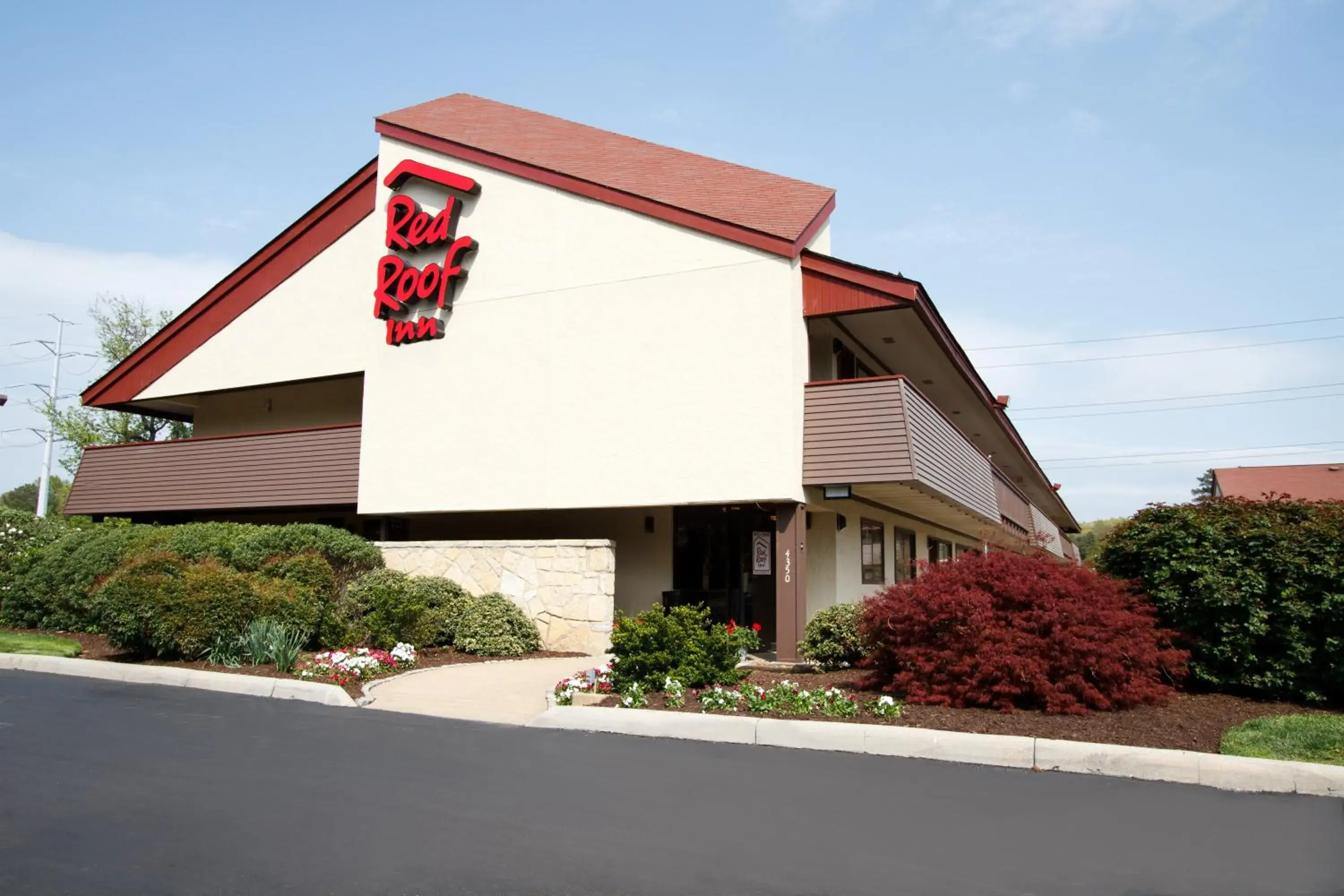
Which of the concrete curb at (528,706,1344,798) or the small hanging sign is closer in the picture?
the concrete curb at (528,706,1344,798)

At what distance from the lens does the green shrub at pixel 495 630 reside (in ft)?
53.1

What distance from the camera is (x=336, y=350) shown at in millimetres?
21312

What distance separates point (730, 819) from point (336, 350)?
678 inches

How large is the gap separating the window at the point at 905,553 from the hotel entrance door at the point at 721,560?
4601 millimetres

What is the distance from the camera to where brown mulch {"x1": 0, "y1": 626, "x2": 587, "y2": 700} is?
514 inches

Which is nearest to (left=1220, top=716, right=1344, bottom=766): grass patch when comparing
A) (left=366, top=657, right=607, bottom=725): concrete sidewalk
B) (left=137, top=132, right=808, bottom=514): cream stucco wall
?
(left=366, top=657, right=607, bottom=725): concrete sidewalk

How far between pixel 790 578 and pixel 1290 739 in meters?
7.62

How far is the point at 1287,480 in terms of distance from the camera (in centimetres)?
4891

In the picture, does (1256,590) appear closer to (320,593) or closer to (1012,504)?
(320,593)

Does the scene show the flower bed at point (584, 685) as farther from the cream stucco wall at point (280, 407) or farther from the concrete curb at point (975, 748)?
the cream stucco wall at point (280, 407)

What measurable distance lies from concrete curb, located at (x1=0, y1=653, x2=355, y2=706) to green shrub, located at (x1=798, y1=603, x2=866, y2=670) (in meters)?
6.05

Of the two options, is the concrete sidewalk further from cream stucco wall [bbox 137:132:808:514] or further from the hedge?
cream stucco wall [bbox 137:132:808:514]

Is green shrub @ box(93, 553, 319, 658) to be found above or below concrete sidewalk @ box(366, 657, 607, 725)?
above

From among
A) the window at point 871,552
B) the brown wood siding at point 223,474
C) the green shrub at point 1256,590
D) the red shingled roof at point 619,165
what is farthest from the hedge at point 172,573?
the green shrub at point 1256,590
